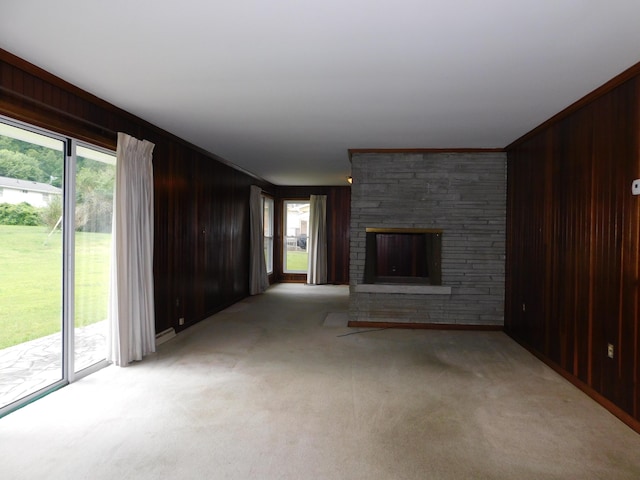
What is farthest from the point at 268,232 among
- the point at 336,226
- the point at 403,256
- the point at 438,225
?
the point at 438,225

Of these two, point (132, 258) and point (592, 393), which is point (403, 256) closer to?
point (592, 393)

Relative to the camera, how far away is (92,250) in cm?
359

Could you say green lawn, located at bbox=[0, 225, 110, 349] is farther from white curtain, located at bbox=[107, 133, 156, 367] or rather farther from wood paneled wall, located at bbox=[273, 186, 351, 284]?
wood paneled wall, located at bbox=[273, 186, 351, 284]

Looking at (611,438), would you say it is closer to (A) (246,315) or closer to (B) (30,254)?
(B) (30,254)

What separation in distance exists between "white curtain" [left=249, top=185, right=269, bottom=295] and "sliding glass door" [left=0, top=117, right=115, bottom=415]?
4258 millimetres

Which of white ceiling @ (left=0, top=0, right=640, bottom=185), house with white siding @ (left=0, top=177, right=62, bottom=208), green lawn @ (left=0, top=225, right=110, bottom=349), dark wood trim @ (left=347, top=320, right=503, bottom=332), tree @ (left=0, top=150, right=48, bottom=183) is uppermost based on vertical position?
white ceiling @ (left=0, top=0, right=640, bottom=185)

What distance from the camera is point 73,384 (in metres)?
3.29

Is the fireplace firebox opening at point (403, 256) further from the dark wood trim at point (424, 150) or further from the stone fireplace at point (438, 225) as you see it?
the dark wood trim at point (424, 150)

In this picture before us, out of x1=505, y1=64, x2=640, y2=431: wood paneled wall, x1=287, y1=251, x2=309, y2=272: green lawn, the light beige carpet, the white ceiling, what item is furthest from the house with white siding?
x1=287, y1=251, x2=309, y2=272: green lawn

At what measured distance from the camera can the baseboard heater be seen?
179 inches

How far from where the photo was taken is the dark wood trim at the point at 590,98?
2731mm

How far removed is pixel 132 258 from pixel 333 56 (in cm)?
249

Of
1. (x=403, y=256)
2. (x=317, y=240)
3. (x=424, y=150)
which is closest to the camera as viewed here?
(x=424, y=150)

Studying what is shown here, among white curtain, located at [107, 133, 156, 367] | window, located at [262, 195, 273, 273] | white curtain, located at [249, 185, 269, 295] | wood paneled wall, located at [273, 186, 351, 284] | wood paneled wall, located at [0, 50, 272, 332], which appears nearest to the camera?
wood paneled wall, located at [0, 50, 272, 332]
